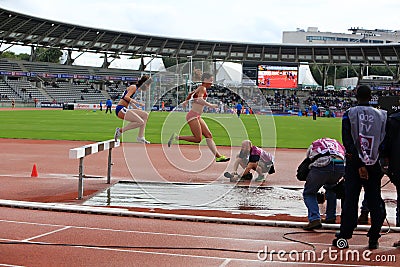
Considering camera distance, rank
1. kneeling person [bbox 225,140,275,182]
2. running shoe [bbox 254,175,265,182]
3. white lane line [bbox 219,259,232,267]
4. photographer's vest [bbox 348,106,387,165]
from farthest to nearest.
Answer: running shoe [bbox 254,175,265,182]
kneeling person [bbox 225,140,275,182]
photographer's vest [bbox 348,106,387,165]
white lane line [bbox 219,259,232,267]

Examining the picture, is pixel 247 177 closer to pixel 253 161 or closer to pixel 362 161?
pixel 253 161

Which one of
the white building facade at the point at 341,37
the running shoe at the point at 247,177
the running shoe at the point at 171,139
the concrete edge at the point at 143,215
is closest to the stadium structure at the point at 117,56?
the running shoe at the point at 171,139

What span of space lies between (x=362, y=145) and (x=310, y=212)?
1513 mm

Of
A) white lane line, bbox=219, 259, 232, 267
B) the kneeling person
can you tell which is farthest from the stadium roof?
white lane line, bbox=219, 259, 232, 267

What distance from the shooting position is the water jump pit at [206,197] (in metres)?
9.88

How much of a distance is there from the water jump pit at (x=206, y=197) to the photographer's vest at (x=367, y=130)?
2.54m

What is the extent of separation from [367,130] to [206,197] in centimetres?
448

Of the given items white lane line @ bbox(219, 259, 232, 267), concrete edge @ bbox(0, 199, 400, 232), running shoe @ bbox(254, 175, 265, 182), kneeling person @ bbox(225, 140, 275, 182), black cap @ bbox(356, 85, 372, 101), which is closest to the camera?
white lane line @ bbox(219, 259, 232, 267)

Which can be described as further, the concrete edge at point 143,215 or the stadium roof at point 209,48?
the stadium roof at point 209,48

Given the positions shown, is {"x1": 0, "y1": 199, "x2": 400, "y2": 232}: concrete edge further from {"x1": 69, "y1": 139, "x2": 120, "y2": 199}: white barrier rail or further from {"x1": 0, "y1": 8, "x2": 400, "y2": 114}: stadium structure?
{"x1": 0, "y1": 8, "x2": 400, "y2": 114}: stadium structure

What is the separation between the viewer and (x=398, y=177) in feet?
25.1

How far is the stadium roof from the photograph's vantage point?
8762 centimetres

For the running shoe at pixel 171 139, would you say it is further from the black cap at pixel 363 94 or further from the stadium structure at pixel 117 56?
the stadium structure at pixel 117 56

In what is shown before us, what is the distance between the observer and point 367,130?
714 cm
